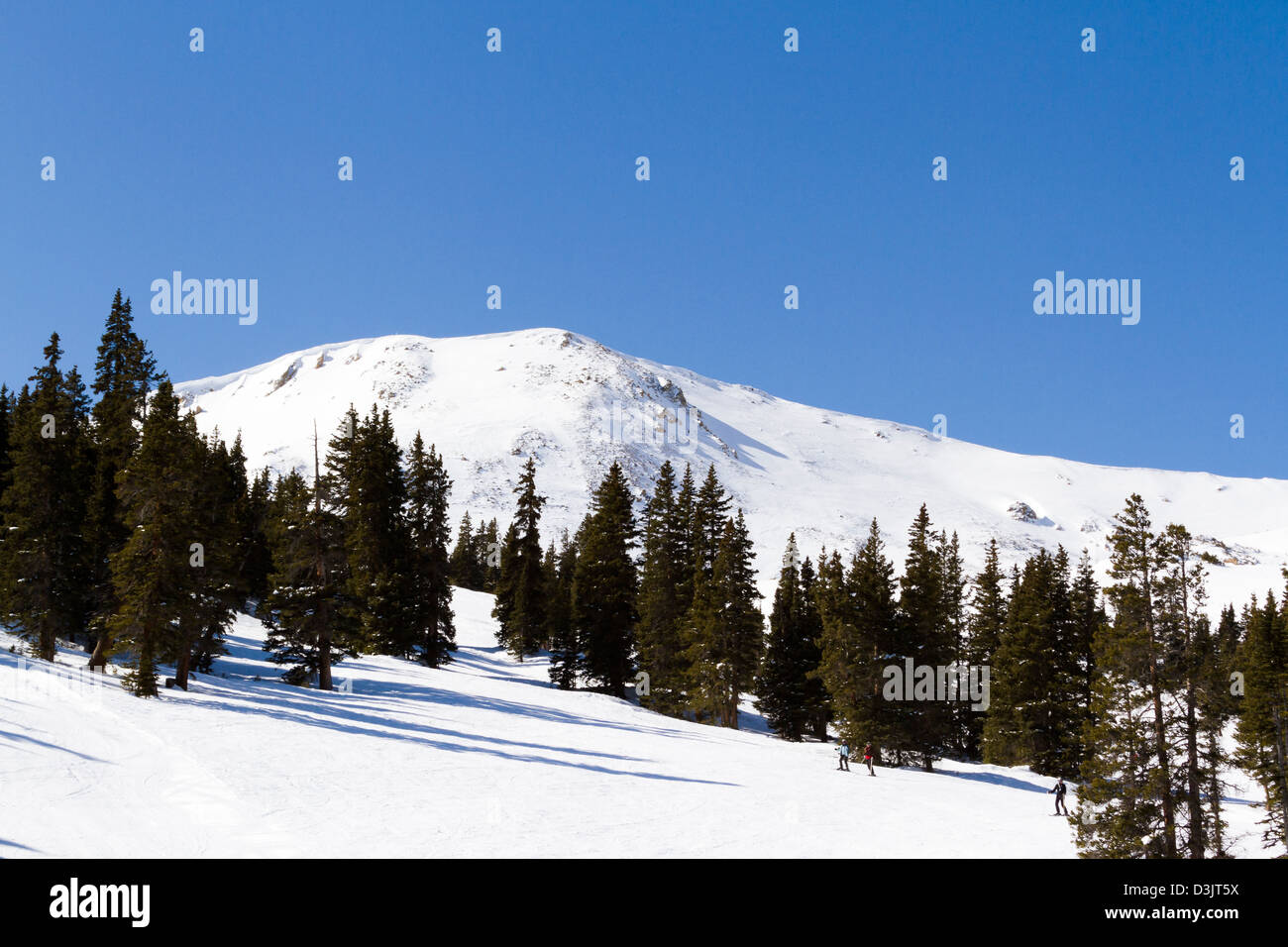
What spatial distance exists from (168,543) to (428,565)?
2396 centimetres

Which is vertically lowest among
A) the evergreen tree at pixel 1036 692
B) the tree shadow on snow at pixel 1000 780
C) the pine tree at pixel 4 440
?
the tree shadow on snow at pixel 1000 780

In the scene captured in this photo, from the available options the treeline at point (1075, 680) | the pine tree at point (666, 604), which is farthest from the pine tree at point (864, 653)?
the pine tree at point (666, 604)

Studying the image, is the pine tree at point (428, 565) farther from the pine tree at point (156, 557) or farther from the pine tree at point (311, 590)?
the pine tree at point (156, 557)

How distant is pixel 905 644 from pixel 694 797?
24.3m

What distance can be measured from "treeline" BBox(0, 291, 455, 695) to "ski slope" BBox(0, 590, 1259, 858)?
246 centimetres

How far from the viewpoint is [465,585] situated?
123 meters

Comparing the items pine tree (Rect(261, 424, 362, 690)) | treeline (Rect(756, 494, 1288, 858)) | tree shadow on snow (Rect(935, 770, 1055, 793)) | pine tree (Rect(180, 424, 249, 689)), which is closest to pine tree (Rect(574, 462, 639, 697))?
treeline (Rect(756, 494, 1288, 858))

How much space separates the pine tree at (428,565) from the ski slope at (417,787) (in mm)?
12516

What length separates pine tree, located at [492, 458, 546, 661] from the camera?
64.4 m

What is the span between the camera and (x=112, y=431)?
47875 mm

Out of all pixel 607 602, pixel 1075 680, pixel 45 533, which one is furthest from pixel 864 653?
pixel 45 533

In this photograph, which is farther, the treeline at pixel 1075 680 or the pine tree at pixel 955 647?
the pine tree at pixel 955 647

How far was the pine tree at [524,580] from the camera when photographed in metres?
64.4
